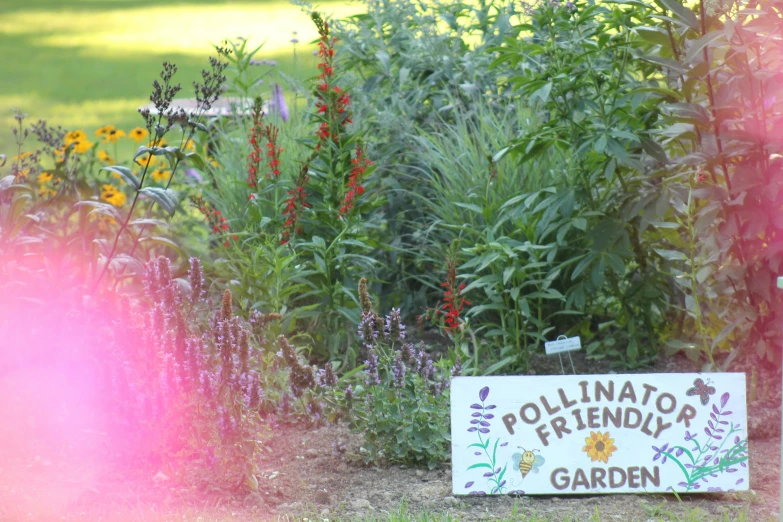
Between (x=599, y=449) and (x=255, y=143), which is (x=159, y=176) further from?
(x=599, y=449)

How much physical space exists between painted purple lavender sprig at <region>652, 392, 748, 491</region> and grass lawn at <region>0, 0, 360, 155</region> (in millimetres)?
3813

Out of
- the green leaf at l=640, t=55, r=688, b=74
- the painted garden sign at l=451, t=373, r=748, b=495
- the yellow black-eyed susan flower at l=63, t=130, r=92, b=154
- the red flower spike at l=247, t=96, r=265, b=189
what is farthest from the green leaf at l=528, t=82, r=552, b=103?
the yellow black-eyed susan flower at l=63, t=130, r=92, b=154

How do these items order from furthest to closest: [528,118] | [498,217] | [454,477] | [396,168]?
[396,168], [528,118], [498,217], [454,477]

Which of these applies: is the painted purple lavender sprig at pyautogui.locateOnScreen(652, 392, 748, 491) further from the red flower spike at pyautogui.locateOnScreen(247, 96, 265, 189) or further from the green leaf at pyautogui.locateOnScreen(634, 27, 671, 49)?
the red flower spike at pyautogui.locateOnScreen(247, 96, 265, 189)

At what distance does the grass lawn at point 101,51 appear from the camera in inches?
424

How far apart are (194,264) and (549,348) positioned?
4.29 ft

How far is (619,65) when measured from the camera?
139 inches

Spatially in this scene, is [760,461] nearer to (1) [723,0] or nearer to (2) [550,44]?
(1) [723,0]

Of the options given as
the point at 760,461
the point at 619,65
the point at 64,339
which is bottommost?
the point at 760,461

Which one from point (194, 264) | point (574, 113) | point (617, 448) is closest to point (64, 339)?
point (194, 264)

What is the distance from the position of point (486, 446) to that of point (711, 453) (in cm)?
73

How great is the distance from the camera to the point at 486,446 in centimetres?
282

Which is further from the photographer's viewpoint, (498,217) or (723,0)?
(498,217)

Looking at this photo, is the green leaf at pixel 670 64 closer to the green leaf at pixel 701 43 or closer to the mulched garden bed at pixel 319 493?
the green leaf at pixel 701 43
